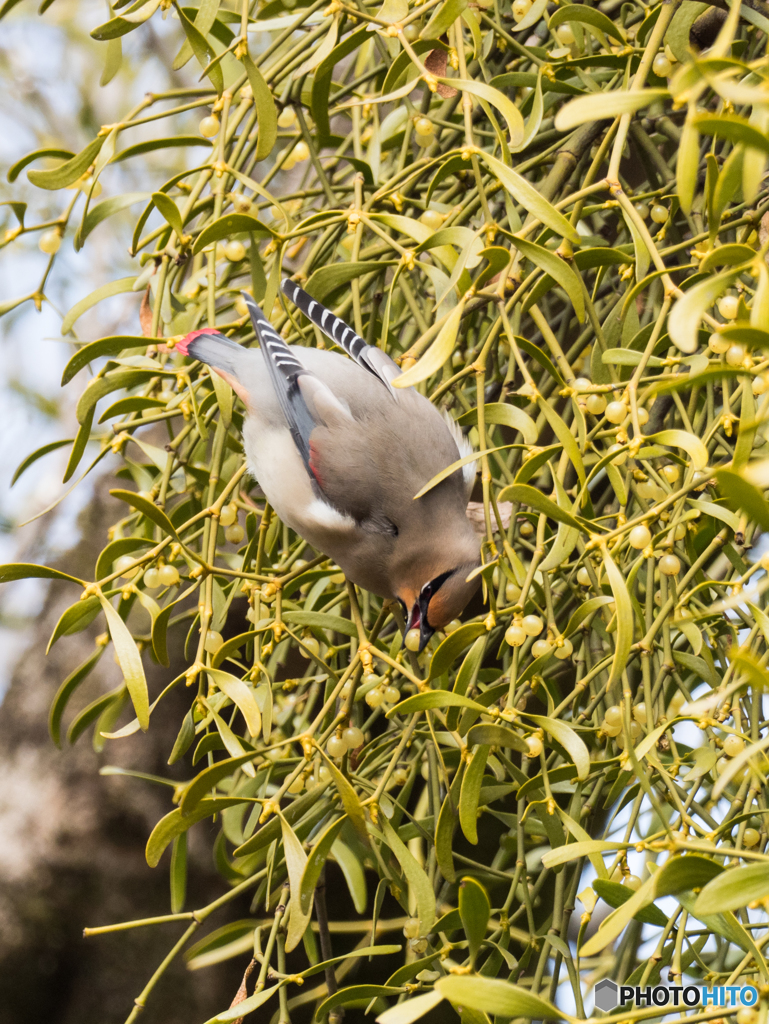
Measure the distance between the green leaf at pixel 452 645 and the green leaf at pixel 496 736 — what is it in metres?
0.05

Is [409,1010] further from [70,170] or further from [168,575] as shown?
[70,170]

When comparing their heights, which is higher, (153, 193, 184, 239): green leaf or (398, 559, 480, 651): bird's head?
(153, 193, 184, 239): green leaf

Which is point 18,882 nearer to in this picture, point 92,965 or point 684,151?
point 92,965

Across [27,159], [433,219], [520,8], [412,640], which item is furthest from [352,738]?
[520,8]

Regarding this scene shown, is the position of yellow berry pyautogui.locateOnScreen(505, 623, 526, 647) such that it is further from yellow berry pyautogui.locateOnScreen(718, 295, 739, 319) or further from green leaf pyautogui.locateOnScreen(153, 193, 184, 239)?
green leaf pyautogui.locateOnScreen(153, 193, 184, 239)

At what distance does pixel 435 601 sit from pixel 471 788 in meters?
0.36

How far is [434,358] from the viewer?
2.09 feet

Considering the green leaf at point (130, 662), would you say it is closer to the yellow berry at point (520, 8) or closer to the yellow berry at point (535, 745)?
the yellow berry at point (535, 745)

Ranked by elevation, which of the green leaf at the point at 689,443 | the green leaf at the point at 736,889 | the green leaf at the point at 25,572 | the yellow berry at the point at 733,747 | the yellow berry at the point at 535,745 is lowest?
the yellow berry at the point at 733,747

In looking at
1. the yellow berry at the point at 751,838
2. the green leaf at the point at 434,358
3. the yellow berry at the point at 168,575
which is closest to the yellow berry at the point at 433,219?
the green leaf at the point at 434,358

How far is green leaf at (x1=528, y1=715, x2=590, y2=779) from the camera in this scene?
693mm

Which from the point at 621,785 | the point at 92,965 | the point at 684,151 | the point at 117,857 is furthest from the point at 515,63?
the point at 92,965
